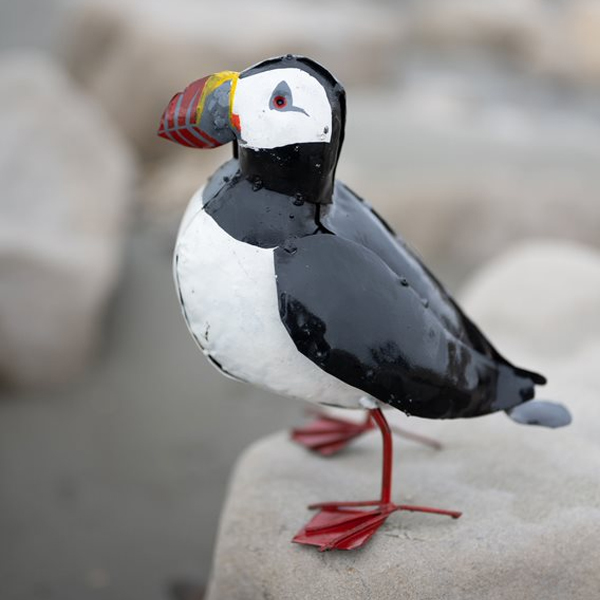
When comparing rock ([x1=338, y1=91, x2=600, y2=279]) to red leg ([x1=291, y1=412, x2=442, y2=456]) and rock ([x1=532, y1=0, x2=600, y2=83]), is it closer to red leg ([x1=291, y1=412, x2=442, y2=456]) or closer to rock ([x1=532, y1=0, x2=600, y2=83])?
red leg ([x1=291, y1=412, x2=442, y2=456])

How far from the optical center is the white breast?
122 cm

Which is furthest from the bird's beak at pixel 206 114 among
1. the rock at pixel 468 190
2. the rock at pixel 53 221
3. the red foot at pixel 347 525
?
the rock at pixel 468 190

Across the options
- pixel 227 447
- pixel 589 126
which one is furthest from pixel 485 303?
pixel 589 126

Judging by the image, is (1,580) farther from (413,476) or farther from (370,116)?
(370,116)

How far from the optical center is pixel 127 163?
3.33 metres

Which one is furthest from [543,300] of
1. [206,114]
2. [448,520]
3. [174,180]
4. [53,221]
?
[174,180]

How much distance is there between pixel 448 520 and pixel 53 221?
1835 mm

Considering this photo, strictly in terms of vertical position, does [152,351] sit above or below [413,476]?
below

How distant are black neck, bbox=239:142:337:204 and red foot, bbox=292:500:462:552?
1.59ft

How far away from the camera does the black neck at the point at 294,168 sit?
122cm

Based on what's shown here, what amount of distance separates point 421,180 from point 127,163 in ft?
3.54

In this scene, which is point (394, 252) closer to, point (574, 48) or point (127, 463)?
point (127, 463)

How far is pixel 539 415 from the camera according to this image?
142 cm

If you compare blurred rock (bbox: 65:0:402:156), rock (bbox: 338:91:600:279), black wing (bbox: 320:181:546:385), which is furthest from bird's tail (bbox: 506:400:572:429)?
blurred rock (bbox: 65:0:402:156)
